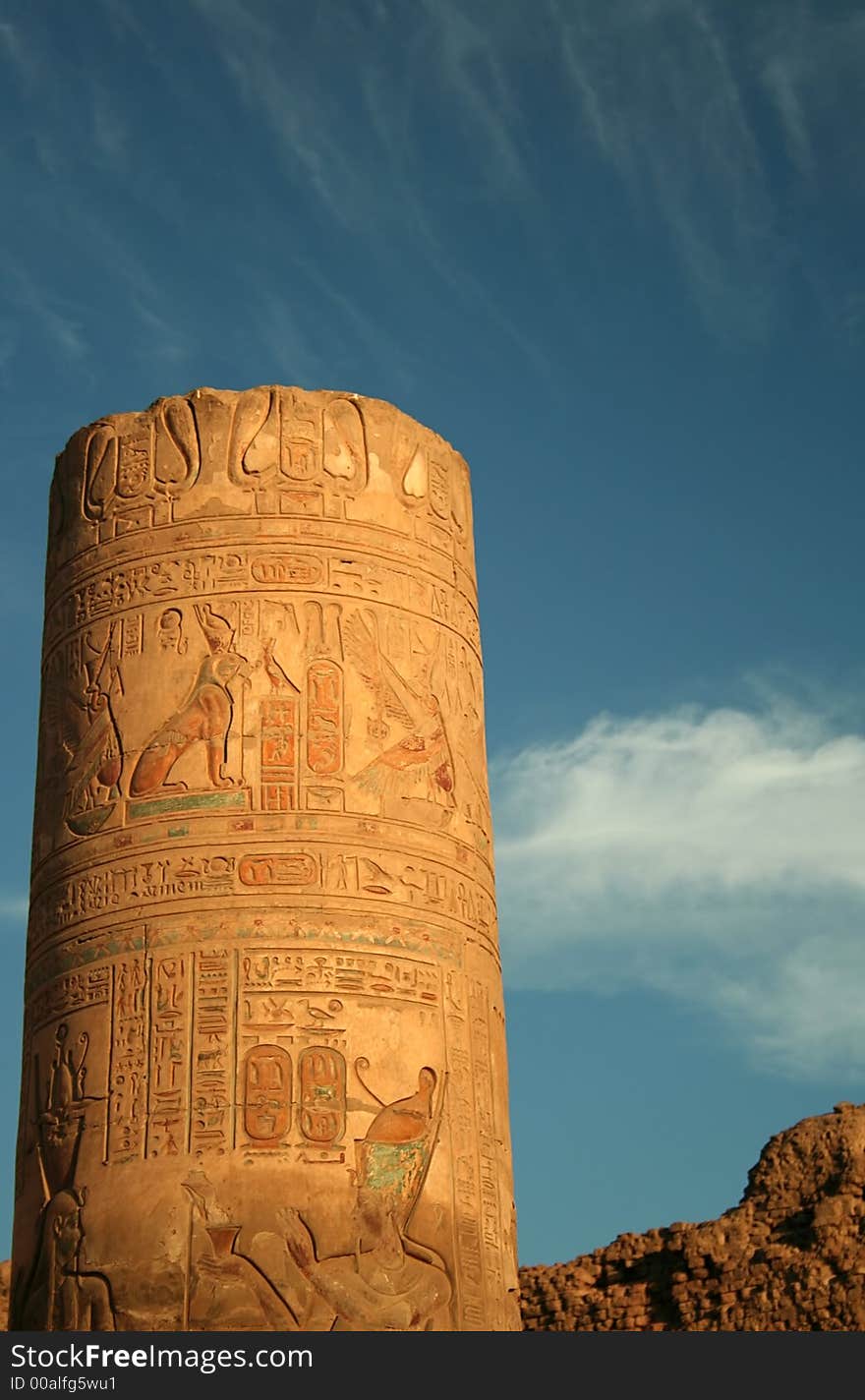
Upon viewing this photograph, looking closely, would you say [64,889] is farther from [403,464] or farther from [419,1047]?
[403,464]

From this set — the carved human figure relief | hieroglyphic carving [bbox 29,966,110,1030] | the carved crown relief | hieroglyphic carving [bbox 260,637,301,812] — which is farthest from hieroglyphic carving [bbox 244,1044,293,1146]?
the carved crown relief

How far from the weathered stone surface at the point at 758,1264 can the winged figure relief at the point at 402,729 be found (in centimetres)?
436

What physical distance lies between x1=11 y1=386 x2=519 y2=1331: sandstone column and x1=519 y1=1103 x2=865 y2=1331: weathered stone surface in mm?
3381

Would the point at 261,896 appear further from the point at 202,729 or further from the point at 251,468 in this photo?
the point at 251,468

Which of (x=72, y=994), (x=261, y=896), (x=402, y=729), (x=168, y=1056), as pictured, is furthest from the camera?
(x=402, y=729)

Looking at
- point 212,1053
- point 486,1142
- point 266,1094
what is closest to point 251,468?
point 212,1053

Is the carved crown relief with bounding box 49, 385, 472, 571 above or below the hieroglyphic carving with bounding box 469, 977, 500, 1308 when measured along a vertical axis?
above

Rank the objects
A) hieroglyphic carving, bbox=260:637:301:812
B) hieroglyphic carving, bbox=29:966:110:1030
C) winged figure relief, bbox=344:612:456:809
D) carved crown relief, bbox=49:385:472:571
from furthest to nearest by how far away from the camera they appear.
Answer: carved crown relief, bbox=49:385:472:571 < winged figure relief, bbox=344:612:456:809 < hieroglyphic carving, bbox=260:637:301:812 < hieroglyphic carving, bbox=29:966:110:1030

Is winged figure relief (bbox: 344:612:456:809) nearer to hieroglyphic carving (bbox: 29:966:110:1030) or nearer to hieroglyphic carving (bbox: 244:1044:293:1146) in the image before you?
hieroglyphic carving (bbox: 244:1044:293:1146)

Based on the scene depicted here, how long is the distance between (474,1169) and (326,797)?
2012 mm

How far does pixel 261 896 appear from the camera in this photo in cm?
1062

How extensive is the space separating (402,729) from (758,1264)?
498 cm

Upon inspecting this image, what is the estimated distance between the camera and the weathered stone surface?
13555mm

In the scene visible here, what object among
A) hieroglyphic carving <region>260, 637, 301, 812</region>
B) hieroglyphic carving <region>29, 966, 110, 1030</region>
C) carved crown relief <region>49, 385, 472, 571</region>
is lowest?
hieroglyphic carving <region>29, 966, 110, 1030</region>
